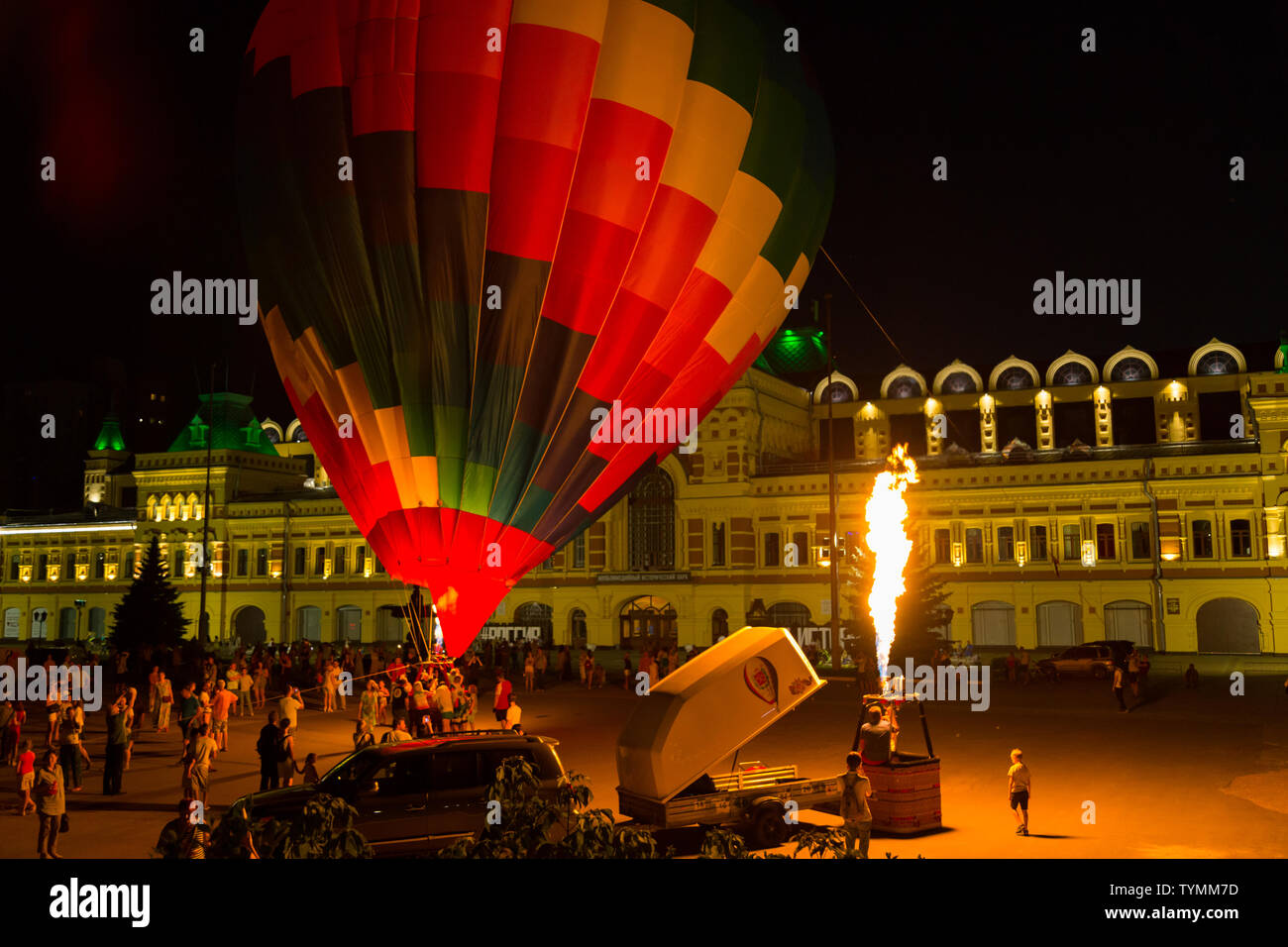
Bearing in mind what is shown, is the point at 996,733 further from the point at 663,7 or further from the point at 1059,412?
the point at 1059,412

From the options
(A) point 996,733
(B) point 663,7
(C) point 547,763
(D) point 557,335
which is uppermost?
(B) point 663,7

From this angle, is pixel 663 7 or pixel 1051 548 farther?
pixel 1051 548

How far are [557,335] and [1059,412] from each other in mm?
45256

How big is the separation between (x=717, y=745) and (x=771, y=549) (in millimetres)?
40174

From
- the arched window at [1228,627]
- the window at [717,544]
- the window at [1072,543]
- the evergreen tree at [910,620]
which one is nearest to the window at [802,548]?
the window at [717,544]

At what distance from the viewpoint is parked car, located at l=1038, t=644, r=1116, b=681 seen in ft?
120

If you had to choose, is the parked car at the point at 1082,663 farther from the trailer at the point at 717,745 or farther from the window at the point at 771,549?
the trailer at the point at 717,745

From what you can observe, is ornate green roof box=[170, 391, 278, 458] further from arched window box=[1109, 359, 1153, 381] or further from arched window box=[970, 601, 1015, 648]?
arched window box=[1109, 359, 1153, 381]

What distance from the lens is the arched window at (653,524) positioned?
54969 mm

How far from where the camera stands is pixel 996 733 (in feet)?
75.1
